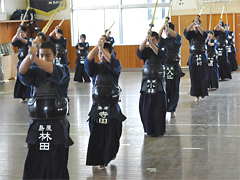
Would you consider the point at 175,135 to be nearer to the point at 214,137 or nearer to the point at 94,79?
the point at 214,137

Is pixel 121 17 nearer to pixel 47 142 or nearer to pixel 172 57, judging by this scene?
pixel 172 57

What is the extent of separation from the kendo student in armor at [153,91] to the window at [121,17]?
11.7m

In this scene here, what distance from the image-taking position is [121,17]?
18.5 metres

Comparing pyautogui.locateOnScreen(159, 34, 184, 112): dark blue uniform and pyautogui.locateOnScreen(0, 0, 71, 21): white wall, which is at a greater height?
pyautogui.locateOnScreen(0, 0, 71, 21): white wall

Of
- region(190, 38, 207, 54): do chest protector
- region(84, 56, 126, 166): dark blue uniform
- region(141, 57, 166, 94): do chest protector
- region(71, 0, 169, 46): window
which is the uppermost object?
region(71, 0, 169, 46): window

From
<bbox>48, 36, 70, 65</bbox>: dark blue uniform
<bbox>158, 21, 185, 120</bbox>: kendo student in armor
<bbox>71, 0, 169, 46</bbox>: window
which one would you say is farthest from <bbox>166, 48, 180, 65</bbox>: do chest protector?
<bbox>71, 0, 169, 46</bbox>: window

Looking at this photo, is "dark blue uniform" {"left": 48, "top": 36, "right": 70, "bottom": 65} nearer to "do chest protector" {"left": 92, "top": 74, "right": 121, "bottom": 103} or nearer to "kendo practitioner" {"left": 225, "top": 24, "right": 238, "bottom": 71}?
"kendo practitioner" {"left": 225, "top": 24, "right": 238, "bottom": 71}

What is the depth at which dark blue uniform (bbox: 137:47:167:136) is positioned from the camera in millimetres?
6703

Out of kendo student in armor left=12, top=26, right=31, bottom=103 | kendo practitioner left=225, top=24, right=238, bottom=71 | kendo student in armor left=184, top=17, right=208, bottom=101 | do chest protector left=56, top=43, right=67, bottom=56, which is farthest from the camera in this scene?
kendo practitioner left=225, top=24, right=238, bottom=71

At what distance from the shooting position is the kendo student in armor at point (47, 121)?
3.96 m

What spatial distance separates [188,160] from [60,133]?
212cm

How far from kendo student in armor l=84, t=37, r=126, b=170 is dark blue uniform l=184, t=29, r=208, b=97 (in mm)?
4876

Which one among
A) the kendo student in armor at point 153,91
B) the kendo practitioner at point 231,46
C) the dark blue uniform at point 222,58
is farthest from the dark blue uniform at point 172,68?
the kendo practitioner at point 231,46

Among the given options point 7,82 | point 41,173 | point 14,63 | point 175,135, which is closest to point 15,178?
point 41,173
